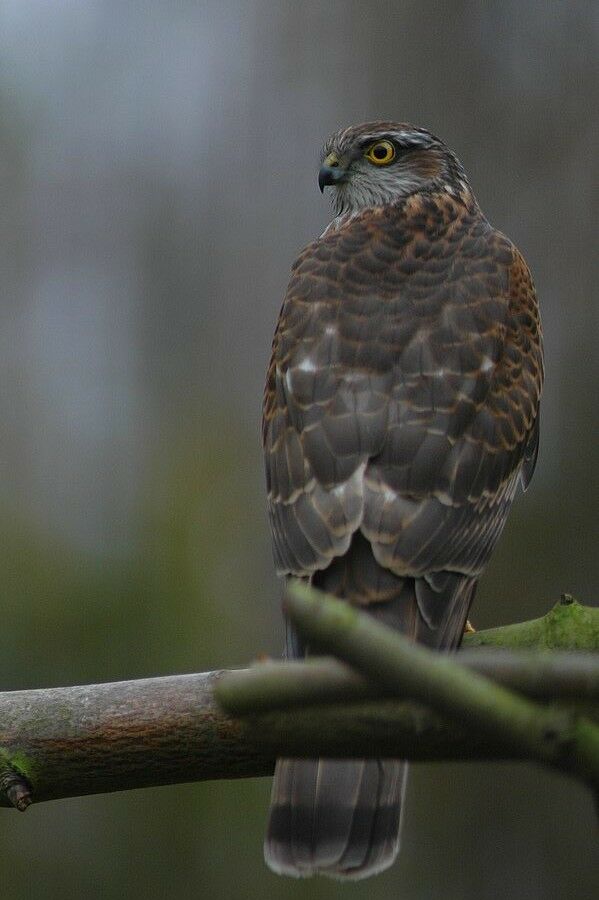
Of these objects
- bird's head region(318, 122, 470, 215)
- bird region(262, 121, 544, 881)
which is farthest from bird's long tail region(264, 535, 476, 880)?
bird's head region(318, 122, 470, 215)

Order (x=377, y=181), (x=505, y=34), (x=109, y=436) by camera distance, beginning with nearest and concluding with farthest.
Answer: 1. (x=377, y=181)
2. (x=109, y=436)
3. (x=505, y=34)

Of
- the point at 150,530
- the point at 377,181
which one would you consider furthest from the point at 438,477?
the point at 150,530

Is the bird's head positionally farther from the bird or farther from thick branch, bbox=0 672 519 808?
thick branch, bbox=0 672 519 808

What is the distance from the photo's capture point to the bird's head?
407 cm

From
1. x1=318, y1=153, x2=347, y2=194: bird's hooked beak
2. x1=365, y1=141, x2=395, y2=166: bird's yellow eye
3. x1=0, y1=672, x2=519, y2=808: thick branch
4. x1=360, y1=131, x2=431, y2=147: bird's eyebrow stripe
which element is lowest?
x1=0, y1=672, x2=519, y2=808: thick branch

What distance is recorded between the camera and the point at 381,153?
414 cm

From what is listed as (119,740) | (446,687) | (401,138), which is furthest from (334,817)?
(401,138)

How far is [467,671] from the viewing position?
1.04 meters

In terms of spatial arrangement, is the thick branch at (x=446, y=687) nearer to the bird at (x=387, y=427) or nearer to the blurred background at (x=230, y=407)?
the bird at (x=387, y=427)

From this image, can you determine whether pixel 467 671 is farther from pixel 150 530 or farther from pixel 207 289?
pixel 207 289

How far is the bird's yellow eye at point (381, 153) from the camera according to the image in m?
4.12

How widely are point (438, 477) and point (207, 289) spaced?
449 cm

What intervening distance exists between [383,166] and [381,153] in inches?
2.4

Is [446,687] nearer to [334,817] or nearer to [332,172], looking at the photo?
[334,817]
